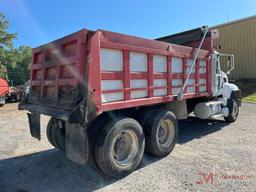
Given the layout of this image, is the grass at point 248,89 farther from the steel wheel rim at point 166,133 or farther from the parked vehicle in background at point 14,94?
the parked vehicle in background at point 14,94

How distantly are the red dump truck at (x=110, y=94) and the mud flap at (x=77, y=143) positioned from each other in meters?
0.02

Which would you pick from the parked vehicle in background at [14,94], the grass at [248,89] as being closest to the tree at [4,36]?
the parked vehicle in background at [14,94]

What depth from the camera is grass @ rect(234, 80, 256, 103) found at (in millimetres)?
14453

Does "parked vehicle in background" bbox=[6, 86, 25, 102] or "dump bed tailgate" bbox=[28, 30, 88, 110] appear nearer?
"dump bed tailgate" bbox=[28, 30, 88, 110]

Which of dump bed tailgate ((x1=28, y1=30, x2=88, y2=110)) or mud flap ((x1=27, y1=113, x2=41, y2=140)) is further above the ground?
dump bed tailgate ((x1=28, y1=30, x2=88, y2=110))

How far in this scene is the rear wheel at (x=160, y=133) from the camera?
5.03 metres

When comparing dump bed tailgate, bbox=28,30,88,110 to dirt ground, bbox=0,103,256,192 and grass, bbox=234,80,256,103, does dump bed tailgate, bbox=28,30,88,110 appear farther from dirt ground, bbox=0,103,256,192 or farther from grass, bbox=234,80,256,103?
grass, bbox=234,80,256,103

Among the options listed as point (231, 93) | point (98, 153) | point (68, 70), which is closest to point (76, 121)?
point (98, 153)

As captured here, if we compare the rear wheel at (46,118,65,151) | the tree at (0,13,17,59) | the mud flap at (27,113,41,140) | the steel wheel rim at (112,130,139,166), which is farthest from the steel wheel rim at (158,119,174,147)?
the tree at (0,13,17,59)

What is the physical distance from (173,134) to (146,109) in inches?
37.2

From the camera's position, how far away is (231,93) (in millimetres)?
8547

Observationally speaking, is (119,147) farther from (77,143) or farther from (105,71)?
(105,71)

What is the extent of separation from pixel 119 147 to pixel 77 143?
907 millimetres

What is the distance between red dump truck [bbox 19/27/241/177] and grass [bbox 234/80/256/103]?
379 inches
